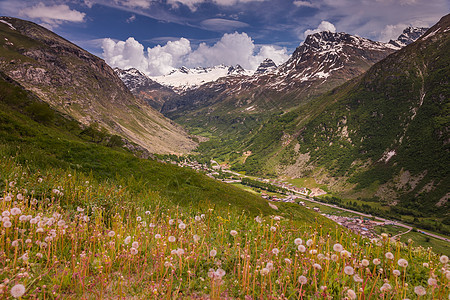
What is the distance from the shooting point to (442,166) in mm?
192500

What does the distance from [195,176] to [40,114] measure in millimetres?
48068

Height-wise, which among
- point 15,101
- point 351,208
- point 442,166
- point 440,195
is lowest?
point 351,208

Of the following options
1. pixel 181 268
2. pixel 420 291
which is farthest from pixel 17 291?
pixel 420 291

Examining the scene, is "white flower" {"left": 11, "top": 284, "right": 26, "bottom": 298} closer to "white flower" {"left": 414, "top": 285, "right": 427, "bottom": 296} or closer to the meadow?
the meadow

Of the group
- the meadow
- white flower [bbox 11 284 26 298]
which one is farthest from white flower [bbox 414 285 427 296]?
white flower [bbox 11 284 26 298]

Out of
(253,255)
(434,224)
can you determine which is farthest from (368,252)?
(434,224)

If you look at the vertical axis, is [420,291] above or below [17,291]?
above

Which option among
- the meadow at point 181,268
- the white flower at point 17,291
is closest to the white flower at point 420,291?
the meadow at point 181,268

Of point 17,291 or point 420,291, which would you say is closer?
point 17,291

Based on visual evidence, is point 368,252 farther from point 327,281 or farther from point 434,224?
point 434,224

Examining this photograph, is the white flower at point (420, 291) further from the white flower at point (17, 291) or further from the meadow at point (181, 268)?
the white flower at point (17, 291)

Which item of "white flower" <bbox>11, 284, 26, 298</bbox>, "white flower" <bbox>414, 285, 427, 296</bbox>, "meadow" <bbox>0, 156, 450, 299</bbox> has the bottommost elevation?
"meadow" <bbox>0, 156, 450, 299</bbox>

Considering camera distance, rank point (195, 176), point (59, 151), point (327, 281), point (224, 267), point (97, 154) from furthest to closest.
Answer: point (195, 176) < point (97, 154) < point (59, 151) < point (224, 267) < point (327, 281)

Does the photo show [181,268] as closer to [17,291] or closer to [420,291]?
[17,291]
